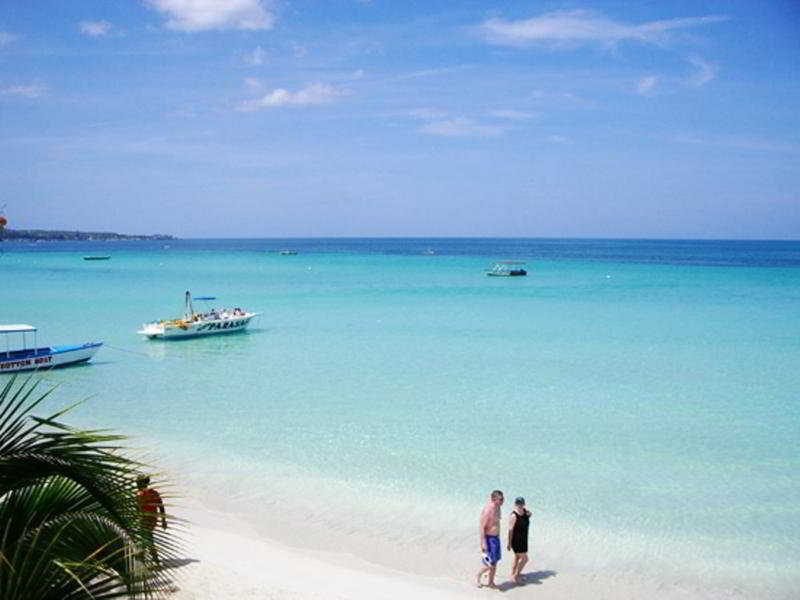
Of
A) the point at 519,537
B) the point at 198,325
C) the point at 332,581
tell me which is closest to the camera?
the point at 332,581

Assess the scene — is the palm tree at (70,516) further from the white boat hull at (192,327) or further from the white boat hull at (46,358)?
the white boat hull at (192,327)

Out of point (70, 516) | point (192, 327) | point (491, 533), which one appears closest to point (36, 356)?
point (192, 327)

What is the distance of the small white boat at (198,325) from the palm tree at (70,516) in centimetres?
3155

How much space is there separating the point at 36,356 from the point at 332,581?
20.5 meters

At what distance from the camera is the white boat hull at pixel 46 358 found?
86.2 feet

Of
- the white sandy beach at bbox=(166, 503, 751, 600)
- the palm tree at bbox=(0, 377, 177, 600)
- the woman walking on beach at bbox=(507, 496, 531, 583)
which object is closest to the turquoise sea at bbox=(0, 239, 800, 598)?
the white sandy beach at bbox=(166, 503, 751, 600)

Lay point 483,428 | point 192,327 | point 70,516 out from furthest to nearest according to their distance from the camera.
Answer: point 192,327
point 483,428
point 70,516

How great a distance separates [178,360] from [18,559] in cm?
2661

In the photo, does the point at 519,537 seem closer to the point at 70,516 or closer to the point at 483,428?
the point at 70,516

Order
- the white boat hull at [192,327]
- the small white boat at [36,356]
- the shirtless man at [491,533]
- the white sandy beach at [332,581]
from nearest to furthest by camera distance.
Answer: the white sandy beach at [332,581] → the shirtless man at [491,533] → the small white boat at [36,356] → the white boat hull at [192,327]

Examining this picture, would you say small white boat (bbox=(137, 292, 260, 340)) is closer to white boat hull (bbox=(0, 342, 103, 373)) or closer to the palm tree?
white boat hull (bbox=(0, 342, 103, 373))

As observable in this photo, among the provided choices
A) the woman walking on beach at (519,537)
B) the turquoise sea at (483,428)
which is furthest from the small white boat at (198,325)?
the woman walking on beach at (519,537)

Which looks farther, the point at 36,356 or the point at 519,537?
the point at 36,356

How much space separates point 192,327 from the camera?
1395 inches
